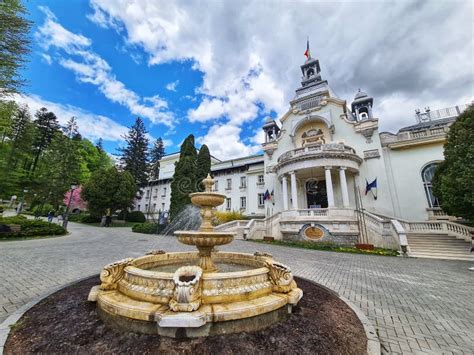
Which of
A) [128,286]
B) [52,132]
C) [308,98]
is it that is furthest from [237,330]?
[52,132]

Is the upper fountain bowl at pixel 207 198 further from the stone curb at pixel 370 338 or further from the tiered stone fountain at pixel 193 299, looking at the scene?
the stone curb at pixel 370 338

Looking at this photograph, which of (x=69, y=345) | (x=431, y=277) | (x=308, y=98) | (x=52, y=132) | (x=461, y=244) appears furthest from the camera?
(x=52, y=132)

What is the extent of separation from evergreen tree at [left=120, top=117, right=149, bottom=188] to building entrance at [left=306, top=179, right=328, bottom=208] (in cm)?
3121

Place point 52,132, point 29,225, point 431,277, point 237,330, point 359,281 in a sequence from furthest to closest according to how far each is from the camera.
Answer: point 52,132, point 29,225, point 431,277, point 359,281, point 237,330

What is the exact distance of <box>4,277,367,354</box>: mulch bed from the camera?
2.53 meters

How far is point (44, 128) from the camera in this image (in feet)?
133

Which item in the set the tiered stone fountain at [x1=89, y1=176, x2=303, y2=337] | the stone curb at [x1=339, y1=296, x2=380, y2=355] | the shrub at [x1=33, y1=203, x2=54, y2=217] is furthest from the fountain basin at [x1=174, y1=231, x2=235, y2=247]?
the shrub at [x1=33, y1=203, x2=54, y2=217]

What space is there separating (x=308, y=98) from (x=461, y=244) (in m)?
20.1

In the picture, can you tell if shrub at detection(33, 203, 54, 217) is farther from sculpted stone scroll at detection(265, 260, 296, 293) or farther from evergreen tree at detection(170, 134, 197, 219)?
sculpted stone scroll at detection(265, 260, 296, 293)

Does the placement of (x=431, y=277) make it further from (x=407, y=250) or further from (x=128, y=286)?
(x=128, y=286)

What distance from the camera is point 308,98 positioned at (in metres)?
25.0

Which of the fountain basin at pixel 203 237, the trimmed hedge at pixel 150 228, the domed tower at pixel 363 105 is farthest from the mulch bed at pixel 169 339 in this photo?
the domed tower at pixel 363 105

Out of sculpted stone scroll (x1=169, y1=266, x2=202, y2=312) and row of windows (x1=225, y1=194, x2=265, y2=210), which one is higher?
row of windows (x1=225, y1=194, x2=265, y2=210)

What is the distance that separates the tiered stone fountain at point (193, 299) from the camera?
2.74 metres
